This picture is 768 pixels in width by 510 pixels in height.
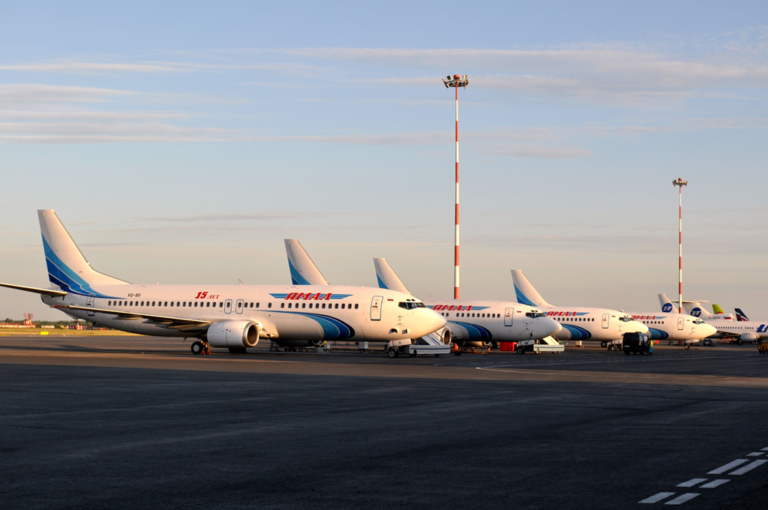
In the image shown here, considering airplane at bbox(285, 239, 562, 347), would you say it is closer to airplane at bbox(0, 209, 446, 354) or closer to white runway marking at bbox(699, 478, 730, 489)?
airplane at bbox(0, 209, 446, 354)

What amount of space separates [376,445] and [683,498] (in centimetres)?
576

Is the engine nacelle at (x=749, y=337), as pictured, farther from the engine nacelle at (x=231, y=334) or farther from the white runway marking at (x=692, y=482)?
the white runway marking at (x=692, y=482)

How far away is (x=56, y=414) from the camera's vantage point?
1822cm

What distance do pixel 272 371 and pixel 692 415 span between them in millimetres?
19547

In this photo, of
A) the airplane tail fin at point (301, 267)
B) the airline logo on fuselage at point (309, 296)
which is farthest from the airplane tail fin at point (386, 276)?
the airline logo on fuselage at point (309, 296)

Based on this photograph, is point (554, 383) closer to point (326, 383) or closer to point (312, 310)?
point (326, 383)

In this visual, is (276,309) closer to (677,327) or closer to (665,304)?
(677,327)

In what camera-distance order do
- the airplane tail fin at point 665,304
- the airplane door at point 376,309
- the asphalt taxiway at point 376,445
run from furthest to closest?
1. the airplane tail fin at point 665,304
2. the airplane door at point 376,309
3. the asphalt taxiway at point 376,445

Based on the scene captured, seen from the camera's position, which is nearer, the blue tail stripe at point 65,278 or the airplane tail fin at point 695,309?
the blue tail stripe at point 65,278

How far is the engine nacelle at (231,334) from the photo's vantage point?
52.1 meters

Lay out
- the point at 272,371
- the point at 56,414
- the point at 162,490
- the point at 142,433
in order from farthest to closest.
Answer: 1. the point at 272,371
2. the point at 56,414
3. the point at 142,433
4. the point at 162,490

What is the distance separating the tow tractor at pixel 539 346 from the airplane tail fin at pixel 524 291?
22.8 metres

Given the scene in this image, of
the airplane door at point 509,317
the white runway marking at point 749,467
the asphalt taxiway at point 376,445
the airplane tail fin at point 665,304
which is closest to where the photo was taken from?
the asphalt taxiway at point 376,445

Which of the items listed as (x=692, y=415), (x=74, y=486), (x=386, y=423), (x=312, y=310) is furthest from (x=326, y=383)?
(x=312, y=310)
